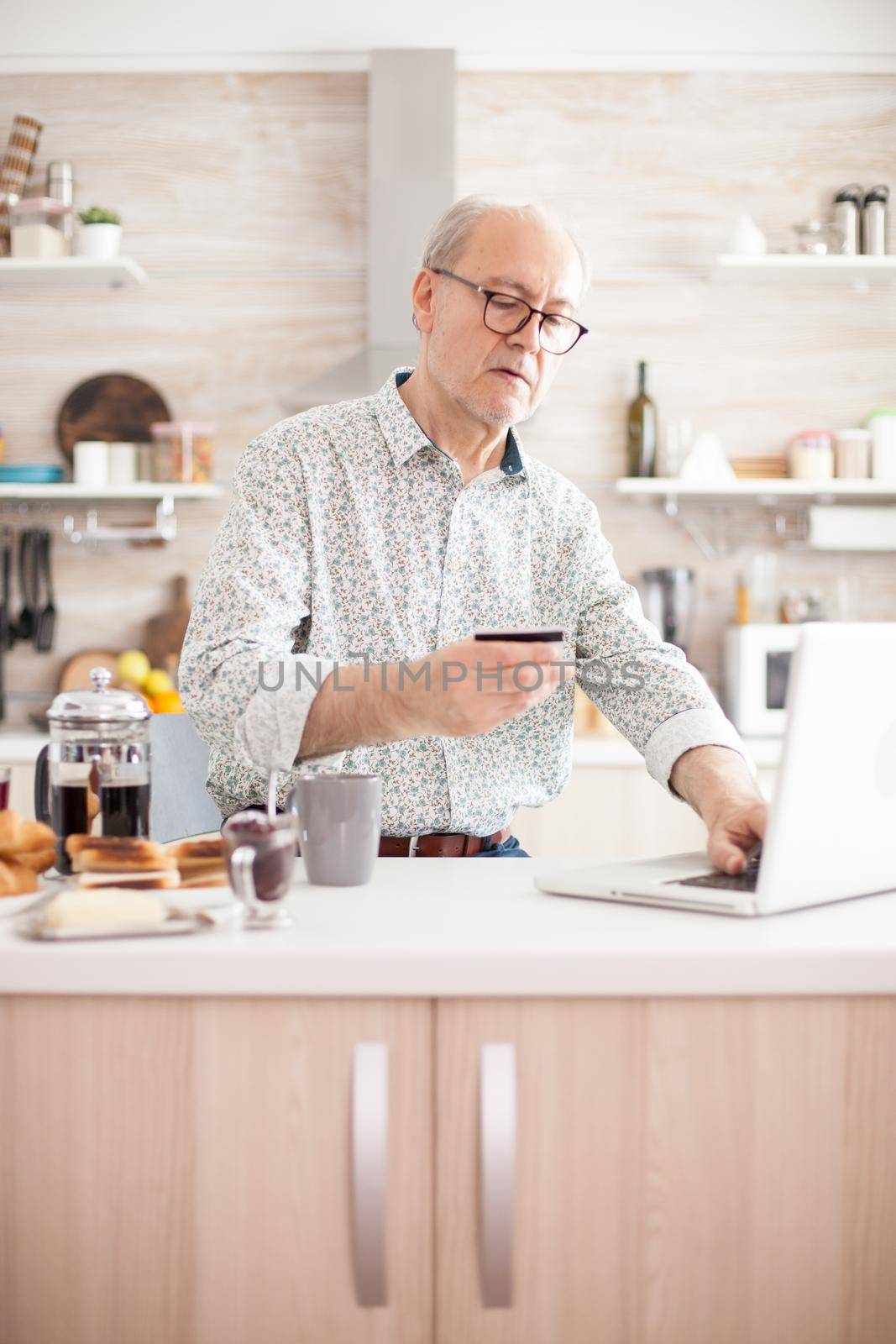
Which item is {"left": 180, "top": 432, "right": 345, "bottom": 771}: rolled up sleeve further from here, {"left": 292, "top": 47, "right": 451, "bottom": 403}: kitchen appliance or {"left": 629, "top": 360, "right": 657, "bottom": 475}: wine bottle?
{"left": 629, "top": 360, "right": 657, "bottom": 475}: wine bottle

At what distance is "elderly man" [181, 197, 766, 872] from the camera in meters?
1.51

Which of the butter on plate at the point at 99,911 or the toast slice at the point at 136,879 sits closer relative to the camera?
the butter on plate at the point at 99,911

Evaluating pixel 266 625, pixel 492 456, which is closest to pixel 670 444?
pixel 492 456

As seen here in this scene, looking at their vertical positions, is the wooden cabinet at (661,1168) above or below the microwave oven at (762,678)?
below

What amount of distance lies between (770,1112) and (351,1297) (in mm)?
355

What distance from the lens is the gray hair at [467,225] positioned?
1614 millimetres

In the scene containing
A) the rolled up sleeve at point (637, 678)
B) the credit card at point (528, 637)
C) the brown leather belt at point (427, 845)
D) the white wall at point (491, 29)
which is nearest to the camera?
the credit card at point (528, 637)

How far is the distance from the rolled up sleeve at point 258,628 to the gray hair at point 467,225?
1.19 ft

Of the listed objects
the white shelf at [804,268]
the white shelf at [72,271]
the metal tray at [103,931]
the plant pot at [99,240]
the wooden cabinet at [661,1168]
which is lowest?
the wooden cabinet at [661,1168]

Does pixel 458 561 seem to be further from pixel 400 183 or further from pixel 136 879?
pixel 400 183

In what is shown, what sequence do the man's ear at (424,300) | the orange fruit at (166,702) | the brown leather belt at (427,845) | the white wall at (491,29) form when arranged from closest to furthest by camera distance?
the brown leather belt at (427,845) < the man's ear at (424,300) < the orange fruit at (166,702) < the white wall at (491,29)

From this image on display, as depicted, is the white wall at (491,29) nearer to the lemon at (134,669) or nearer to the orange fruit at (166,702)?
the lemon at (134,669)

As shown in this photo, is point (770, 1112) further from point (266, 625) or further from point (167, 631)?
point (167, 631)

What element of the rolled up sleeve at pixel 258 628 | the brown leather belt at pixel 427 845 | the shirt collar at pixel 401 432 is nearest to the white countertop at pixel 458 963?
the rolled up sleeve at pixel 258 628
